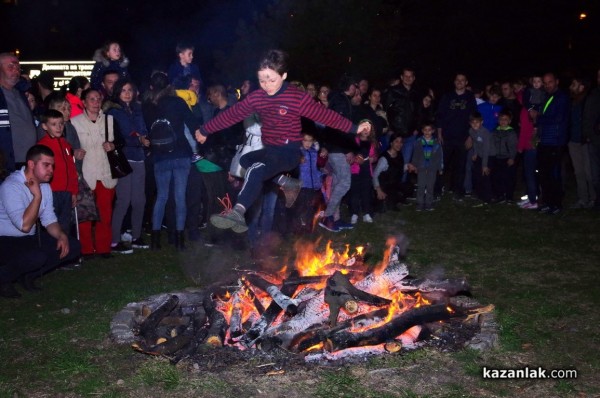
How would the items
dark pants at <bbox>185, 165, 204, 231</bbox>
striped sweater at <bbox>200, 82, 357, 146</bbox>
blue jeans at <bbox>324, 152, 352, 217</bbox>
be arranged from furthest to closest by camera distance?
blue jeans at <bbox>324, 152, 352, 217</bbox> < dark pants at <bbox>185, 165, 204, 231</bbox> < striped sweater at <bbox>200, 82, 357, 146</bbox>

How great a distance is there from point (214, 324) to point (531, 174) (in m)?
9.11

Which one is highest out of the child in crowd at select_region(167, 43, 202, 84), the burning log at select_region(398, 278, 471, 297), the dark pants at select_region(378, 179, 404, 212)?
the child in crowd at select_region(167, 43, 202, 84)

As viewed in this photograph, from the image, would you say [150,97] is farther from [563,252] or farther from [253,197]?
[563,252]

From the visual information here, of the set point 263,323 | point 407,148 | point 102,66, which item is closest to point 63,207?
point 102,66

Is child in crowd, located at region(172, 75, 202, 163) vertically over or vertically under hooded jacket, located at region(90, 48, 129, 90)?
under

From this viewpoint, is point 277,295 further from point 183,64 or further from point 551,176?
point 551,176

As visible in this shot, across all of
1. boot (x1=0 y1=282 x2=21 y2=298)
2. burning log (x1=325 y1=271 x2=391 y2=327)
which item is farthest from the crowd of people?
burning log (x1=325 y1=271 x2=391 y2=327)

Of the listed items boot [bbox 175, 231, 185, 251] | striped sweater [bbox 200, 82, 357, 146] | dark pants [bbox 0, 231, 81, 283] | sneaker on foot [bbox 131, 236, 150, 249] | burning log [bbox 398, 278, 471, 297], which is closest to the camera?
burning log [bbox 398, 278, 471, 297]

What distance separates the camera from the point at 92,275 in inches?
344

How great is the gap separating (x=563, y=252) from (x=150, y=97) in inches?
252

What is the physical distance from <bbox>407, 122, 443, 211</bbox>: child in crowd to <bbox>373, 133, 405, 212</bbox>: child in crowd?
35 centimetres

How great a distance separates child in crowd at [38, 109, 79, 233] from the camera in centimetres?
869

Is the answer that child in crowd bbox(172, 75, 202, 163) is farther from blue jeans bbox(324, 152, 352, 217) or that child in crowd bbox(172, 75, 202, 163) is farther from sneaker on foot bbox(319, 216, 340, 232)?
sneaker on foot bbox(319, 216, 340, 232)

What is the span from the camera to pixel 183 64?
425 inches
